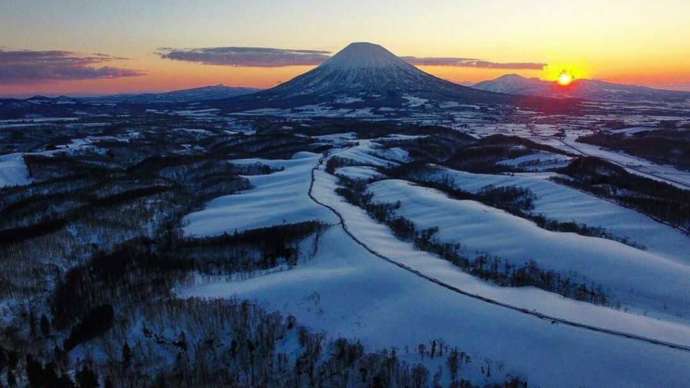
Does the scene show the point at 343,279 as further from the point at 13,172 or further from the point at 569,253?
the point at 13,172

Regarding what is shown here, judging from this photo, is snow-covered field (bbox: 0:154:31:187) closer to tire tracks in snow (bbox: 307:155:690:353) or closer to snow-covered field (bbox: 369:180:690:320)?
snow-covered field (bbox: 369:180:690:320)

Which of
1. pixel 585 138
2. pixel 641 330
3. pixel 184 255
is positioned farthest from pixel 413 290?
pixel 585 138

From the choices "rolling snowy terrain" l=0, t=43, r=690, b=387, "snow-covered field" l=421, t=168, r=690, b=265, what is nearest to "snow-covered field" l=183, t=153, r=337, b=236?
"rolling snowy terrain" l=0, t=43, r=690, b=387

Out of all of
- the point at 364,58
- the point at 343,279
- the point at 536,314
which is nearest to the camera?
the point at 536,314

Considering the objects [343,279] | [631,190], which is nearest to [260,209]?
[343,279]

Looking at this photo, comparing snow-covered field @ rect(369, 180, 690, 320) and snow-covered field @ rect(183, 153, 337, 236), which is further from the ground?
snow-covered field @ rect(369, 180, 690, 320)

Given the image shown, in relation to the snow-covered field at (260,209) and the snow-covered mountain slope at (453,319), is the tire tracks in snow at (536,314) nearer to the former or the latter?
the snow-covered mountain slope at (453,319)
